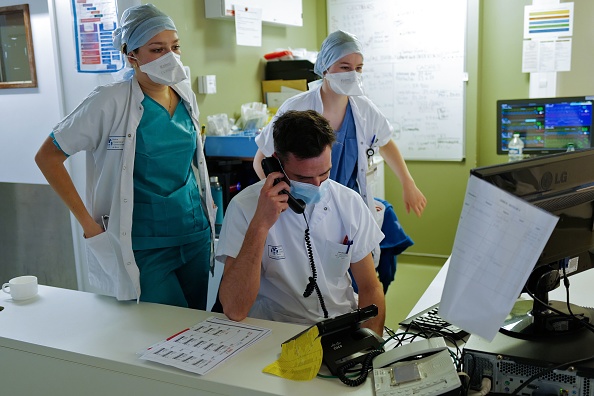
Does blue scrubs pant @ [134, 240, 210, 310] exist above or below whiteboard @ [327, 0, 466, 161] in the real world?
below

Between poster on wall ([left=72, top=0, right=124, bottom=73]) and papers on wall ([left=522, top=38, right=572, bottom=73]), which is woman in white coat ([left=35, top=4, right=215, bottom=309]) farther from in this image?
papers on wall ([left=522, top=38, right=572, bottom=73])

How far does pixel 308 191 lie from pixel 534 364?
2.64ft

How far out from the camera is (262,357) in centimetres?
136

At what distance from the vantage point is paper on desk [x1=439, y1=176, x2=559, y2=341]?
1009 millimetres

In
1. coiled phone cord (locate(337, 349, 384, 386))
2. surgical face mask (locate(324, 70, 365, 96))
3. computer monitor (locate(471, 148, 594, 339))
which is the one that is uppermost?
surgical face mask (locate(324, 70, 365, 96))

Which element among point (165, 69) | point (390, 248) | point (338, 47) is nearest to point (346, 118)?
point (338, 47)

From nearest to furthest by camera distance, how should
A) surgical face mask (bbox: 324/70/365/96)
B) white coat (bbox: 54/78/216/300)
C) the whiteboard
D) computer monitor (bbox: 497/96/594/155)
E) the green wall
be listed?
white coat (bbox: 54/78/216/300), surgical face mask (bbox: 324/70/365/96), computer monitor (bbox: 497/96/594/155), the green wall, the whiteboard

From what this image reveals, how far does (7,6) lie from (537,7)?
3.32 meters

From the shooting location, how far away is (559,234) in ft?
4.23

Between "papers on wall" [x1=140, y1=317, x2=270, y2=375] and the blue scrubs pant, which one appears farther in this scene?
the blue scrubs pant

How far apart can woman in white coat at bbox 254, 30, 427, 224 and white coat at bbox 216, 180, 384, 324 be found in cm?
81

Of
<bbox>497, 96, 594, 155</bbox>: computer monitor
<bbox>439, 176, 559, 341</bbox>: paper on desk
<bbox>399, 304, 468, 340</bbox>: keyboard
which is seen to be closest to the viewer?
<bbox>439, 176, 559, 341</bbox>: paper on desk

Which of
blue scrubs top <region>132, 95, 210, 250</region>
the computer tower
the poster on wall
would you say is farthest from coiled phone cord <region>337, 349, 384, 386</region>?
the poster on wall

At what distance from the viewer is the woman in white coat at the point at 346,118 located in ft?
8.68
